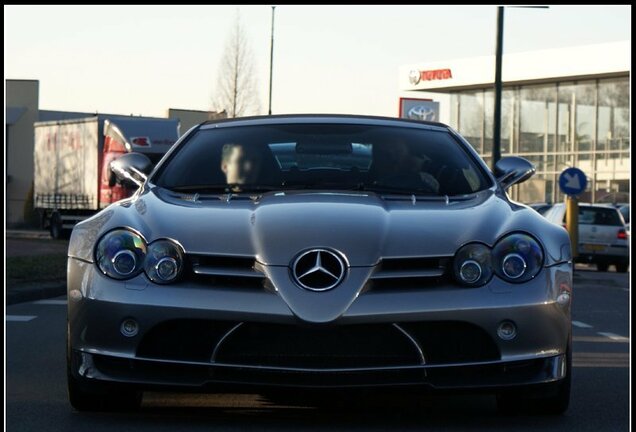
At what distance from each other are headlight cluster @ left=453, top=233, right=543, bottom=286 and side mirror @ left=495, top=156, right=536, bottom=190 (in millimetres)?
1518

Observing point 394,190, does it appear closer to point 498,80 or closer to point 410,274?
point 410,274

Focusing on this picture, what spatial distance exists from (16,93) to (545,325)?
66264 millimetres

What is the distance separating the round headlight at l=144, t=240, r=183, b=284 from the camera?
18.2 ft

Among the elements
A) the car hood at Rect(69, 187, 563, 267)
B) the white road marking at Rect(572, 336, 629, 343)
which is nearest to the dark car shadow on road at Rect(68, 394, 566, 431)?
the car hood at Rect(69, 187, 563, 267)

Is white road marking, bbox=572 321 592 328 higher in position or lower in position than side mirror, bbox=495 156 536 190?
lower

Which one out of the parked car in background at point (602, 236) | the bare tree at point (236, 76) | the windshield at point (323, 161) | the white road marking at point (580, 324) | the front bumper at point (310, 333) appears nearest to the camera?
the front bumper at point (310, 333)

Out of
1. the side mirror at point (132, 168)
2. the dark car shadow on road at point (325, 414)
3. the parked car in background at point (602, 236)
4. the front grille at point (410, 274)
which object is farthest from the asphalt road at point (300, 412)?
the parked car in background at point (602, 236)

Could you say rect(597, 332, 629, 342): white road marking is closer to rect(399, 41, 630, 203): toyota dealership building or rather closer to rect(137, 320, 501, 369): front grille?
rect(137, 320, 501, 369): front grille

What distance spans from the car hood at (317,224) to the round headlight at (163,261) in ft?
0.14

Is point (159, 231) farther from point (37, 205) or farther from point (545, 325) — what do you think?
point (37, 205)

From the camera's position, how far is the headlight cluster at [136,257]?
5559mm

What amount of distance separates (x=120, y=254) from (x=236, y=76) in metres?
46.7

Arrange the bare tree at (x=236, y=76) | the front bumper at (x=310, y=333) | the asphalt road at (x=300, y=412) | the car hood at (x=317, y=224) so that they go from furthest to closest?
1. the bare tree at (x=236, y=76)
2. the asphalt road at (x=300, y=412)
3. the car hood at (x=317, y=224)
4. the front bumper at (x=310, y=333)

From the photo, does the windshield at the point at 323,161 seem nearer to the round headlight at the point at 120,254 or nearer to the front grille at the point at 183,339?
the round headlight at the point at 120,254
